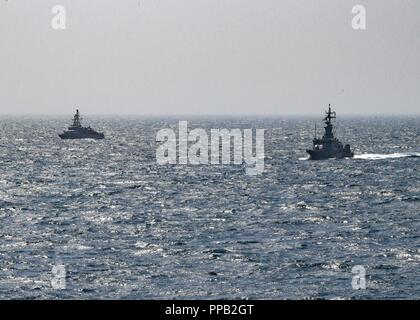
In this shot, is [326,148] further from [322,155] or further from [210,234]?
[210,234]

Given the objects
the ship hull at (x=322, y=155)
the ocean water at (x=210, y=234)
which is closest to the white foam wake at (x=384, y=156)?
the ship hull at (x=322, y=155)

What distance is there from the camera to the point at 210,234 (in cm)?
5172

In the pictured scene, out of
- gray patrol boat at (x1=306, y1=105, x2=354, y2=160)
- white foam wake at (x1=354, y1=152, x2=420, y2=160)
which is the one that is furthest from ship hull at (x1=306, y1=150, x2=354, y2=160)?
Result: white foam wake at (x1=354, y1=152, x2=420, y2=160)

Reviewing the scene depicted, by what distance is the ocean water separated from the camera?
35.8 meters

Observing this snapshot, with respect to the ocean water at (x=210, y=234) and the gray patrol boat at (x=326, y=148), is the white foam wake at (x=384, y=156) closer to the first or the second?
the gray patrol boat at (x=326, y=148)

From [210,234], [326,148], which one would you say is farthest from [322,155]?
[210,234]

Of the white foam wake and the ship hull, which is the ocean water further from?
the white foam wake

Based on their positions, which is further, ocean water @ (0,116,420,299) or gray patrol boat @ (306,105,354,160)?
gray patrol boat @ (306,105,354,160)

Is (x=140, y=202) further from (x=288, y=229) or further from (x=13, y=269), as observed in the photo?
(x=13, y=269)

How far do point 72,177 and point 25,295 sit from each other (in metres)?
69.4

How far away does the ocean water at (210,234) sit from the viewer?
3576 cm

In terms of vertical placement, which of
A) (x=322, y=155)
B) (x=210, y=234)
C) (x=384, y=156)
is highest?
(x=322, y=155)
